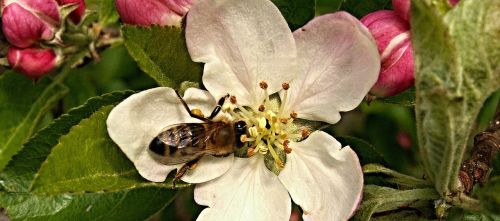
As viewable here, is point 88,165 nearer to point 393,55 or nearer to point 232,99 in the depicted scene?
point 232,99

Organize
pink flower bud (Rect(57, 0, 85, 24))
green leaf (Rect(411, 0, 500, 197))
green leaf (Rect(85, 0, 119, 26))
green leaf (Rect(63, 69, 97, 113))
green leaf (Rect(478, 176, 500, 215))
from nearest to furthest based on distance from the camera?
green leaf (Rect(411, 0, 500, 197)) < green leaf (Rect(478, 176, 500, 215)) < pink flower bud (Rect(57, 0, 85, 24)) < green leaf (Rect(85, 0, 119, 26)) < green leaf (Rect(63, 69, 97, 113))

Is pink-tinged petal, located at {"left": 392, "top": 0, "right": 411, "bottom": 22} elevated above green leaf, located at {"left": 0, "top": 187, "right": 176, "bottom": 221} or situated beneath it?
elevated above

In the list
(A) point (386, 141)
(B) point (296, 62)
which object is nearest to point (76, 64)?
(B) point (296, 62)

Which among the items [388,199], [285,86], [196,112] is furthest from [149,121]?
[388,199]

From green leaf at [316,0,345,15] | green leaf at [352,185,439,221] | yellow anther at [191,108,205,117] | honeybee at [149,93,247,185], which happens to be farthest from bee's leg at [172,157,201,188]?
green leaf at [316,0,345,15]

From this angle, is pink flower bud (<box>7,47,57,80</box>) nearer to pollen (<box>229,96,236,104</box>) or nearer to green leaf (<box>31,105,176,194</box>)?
green leaf (<box>31,105,176,194</box>)

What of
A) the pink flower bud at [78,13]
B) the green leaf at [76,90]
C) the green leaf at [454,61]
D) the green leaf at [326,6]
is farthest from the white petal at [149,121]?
the green leaf at [76,90]

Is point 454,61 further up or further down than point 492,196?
further up
